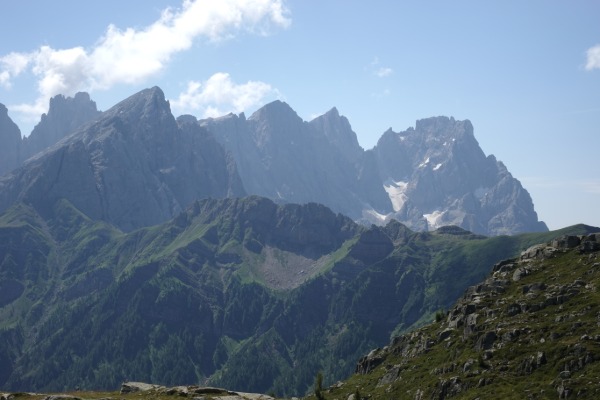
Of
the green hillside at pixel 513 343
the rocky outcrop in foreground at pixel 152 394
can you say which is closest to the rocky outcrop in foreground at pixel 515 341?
the green hillside at pixel 513 343

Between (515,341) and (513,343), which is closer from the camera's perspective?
(513,343)

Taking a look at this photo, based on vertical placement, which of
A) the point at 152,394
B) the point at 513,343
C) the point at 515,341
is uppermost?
the point at 515,341

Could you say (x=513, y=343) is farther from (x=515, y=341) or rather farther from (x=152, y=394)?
(x=152, y=394)

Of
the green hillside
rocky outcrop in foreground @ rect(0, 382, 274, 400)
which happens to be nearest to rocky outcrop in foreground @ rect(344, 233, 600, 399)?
the green hillside

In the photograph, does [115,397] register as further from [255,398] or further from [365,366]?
[365,366]

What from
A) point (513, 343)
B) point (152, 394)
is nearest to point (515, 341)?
point (513, 343)

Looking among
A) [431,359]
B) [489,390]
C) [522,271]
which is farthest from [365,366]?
[489,390]

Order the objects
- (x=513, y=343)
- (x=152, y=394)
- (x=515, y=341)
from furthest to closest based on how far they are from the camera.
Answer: (x=515, y=341)
(x=513, y=343)
(x=152, y=394)

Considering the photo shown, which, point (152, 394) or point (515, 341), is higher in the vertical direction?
point (515, 341)

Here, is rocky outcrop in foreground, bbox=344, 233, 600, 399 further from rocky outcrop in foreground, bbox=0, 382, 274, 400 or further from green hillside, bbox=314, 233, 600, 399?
rocky outcrop in foreground, bbox=0, 382, 274, 400

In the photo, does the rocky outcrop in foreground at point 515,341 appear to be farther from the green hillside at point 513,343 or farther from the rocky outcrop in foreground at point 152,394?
the rocky outcrop in foreground at point 152,394

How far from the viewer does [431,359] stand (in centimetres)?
14762

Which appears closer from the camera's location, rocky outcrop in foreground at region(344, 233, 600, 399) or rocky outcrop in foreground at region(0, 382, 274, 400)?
rocky outcrop in foreground at region(0, 382, 274, 400)

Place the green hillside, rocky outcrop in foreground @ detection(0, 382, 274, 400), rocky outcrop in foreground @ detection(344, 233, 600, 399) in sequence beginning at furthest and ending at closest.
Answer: rocky outcrop in foreground @ detection(344, 233, 600, 399) → the green hillside → rocky outcrop in foreground @ detection(0, 382, 274, 400)
